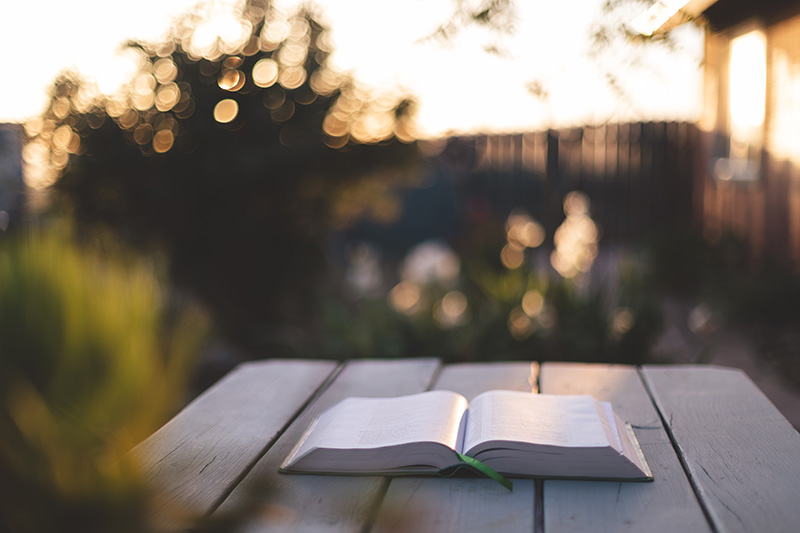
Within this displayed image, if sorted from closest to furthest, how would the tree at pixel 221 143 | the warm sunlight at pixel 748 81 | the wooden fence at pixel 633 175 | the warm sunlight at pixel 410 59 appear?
the warm sunlight at pixel 410 59 → the tree at pixel 221 143 → the warm sunlight at pixel 748 81 → the wooden fence at pixel 633 175

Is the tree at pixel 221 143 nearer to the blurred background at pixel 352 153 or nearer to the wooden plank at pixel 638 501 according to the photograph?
the blurred background at pixel 352 153

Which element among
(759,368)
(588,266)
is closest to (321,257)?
(588,266)

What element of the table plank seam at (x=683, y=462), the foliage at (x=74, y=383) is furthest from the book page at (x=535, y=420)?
the foliage at (x=74, y=383)

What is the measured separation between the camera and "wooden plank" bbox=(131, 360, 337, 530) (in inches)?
46.1

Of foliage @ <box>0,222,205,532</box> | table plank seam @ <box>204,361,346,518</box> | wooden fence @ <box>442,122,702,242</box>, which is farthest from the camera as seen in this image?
wooden fence @ <box>442,122,702,242</box>

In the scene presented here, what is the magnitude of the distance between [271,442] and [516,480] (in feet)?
1.60

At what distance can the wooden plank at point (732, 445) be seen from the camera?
105cm

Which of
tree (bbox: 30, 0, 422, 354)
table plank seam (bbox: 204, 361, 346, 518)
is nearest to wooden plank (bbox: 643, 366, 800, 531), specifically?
table plank seam (bbox: 204, 361, 346, 518)

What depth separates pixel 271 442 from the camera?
4.53 ft

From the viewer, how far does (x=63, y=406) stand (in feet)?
2.11

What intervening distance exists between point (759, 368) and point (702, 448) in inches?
111

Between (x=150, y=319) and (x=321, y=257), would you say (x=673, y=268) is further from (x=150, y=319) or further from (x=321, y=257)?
(x=150, y=319)

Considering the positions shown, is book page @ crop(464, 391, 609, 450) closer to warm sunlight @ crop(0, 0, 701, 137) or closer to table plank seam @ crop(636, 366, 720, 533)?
table plank seam @ crop(636, 366, 720, 533)

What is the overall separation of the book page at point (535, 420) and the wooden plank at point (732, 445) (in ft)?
0.57
